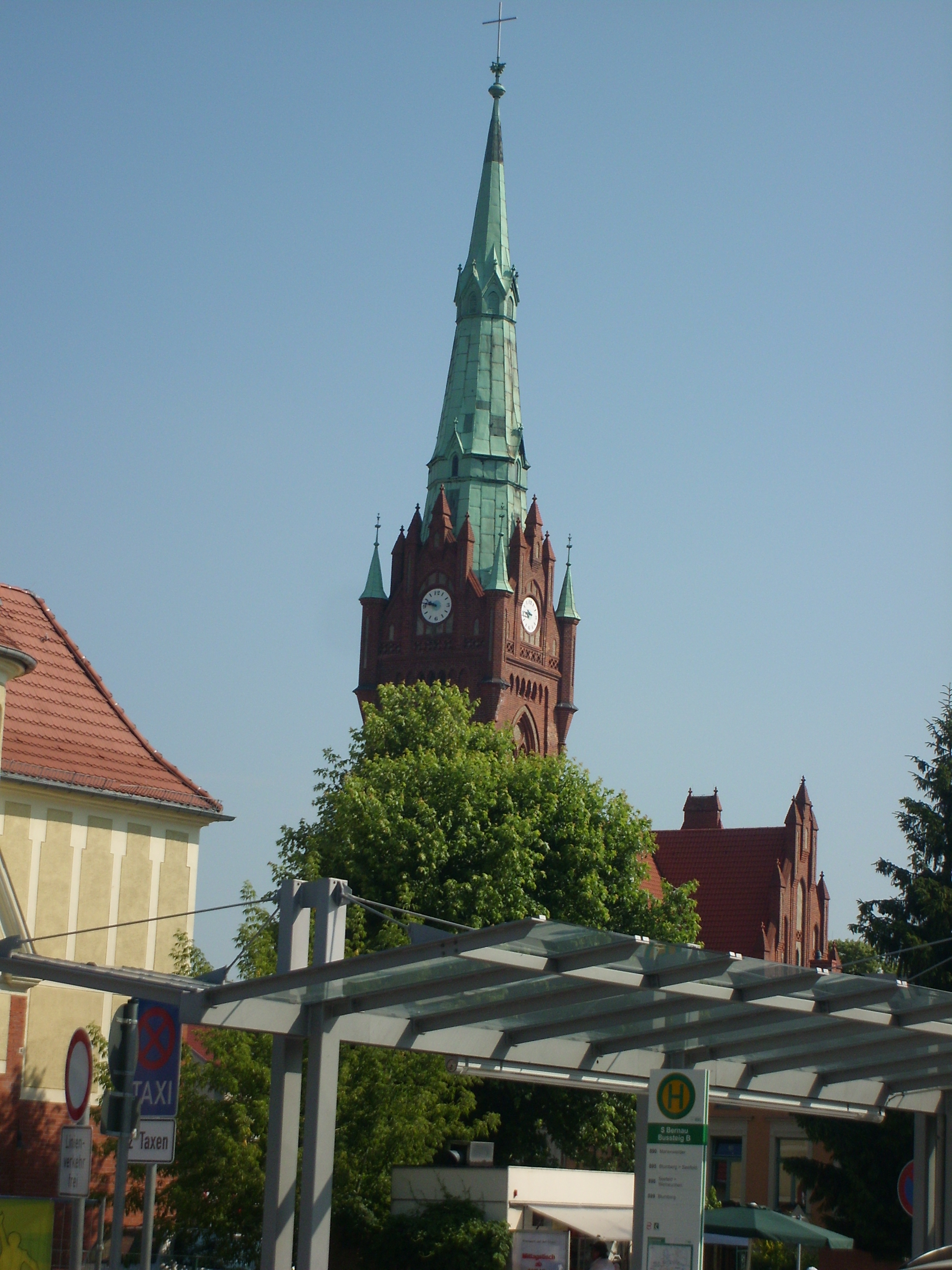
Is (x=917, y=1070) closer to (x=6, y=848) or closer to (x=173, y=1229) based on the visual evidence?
(x=173, y=1229)

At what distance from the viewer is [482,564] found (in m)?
81.8

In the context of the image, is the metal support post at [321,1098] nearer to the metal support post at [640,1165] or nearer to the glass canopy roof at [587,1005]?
the glass canopy roof at [587,1005]

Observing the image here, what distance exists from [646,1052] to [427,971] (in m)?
4.32

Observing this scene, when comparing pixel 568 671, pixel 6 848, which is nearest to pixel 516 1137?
pixel 6 848

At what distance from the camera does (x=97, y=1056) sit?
26.9m

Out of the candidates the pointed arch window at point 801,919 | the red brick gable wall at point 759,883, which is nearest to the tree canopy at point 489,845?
the red brick gable wall at point 759,883

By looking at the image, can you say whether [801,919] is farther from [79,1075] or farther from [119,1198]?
[119,1198]

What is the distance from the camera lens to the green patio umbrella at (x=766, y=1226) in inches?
984

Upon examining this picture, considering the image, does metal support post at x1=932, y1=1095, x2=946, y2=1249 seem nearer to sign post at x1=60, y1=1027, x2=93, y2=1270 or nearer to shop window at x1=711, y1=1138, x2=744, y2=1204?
sign post at x1=60, y1=1027, x2=93, y2=1270

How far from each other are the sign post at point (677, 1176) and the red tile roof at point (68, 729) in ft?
55.3

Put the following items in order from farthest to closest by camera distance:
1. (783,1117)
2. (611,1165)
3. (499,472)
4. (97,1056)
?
(499,472) → (783,1117) → (611,1165) → (97,1056)

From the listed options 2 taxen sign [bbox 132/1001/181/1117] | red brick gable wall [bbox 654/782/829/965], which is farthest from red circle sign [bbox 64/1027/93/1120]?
red brick gable wall [bbox 654/782/829/965]

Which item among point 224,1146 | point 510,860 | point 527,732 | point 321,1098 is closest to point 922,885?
point 510,860

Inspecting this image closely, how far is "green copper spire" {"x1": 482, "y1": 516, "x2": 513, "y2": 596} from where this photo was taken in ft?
265
